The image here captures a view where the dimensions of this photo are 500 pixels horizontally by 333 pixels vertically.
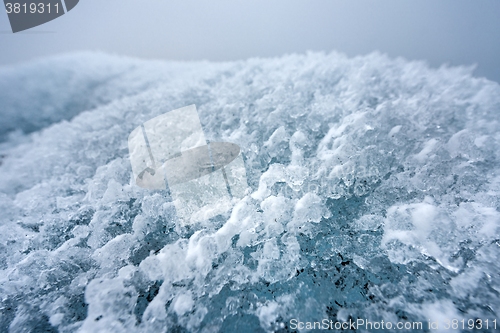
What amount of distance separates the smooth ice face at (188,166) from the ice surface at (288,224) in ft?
0.27

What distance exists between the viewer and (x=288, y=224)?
1.27 metres

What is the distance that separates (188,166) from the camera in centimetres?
175

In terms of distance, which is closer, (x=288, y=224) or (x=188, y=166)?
(x=288, y=224)

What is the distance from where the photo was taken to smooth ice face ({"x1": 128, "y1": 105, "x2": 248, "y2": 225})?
58.1 inches

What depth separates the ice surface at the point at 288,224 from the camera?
101 cm

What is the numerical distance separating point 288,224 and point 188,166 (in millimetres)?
897

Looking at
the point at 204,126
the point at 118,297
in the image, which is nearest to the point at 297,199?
the point at 118,297

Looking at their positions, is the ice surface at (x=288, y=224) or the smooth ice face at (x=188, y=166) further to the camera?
the smooth ice face at (x=188, y=166)

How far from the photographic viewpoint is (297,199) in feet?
4.51

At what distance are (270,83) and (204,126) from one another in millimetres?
1062

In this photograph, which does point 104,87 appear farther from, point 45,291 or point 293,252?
point 293,252

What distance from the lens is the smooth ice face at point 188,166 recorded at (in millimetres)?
1475

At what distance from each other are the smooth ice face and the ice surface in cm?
8

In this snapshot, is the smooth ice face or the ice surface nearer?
the ice surface
